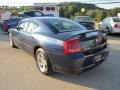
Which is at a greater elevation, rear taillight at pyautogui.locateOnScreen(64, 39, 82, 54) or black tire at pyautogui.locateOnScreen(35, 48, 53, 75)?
rear taillight at pyautogui.locateOnScreen(64, 39, 82, 54)

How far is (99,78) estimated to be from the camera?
5.55m

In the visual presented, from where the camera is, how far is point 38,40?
6066 millimetres

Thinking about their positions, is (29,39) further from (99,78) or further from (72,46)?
(99,78)

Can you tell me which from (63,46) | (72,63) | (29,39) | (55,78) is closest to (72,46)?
(63,46)

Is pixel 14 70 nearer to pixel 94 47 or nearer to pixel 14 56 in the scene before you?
pixel 14 56

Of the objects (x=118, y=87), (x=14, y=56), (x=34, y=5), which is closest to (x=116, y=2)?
(x=34, y=5)

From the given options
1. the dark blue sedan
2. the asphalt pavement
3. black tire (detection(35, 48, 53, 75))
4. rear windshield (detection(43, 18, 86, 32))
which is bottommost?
the asphalt pavement

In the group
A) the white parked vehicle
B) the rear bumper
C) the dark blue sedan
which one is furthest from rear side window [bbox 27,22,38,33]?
the white parked vehicle

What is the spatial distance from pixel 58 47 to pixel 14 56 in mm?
3180

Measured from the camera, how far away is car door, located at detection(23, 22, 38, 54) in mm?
6500

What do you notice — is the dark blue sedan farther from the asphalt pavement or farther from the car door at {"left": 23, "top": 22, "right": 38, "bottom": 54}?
the asphalt pavement

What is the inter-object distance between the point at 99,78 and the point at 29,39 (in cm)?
239

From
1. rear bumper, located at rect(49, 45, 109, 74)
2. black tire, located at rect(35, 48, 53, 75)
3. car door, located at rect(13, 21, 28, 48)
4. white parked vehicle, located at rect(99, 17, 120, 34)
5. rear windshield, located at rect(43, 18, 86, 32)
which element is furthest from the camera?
white parked vehicle, located at rect(99, 17, 120, 34)

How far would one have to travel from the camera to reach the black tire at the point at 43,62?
5.68 m
